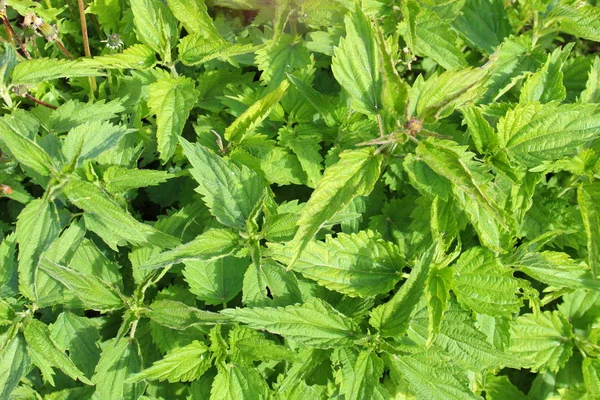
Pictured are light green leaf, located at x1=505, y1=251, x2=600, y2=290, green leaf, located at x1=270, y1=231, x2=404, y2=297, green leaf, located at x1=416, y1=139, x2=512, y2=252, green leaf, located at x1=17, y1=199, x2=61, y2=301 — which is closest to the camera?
green leaf, located at x1=416, y1=139, x2=512, y2=252

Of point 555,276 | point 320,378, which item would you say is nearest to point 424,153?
point 555,276

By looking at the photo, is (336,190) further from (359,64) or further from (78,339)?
(78,339)

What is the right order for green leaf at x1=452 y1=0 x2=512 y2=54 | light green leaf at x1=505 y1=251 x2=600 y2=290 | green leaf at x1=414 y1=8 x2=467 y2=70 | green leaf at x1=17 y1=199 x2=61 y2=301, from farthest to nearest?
1. green leaf at x1=452 y1=0 x2=512 y2=54
2. green leaf at x1=414 y1=8 x2=467 y2=70
3. light green leaf at x1=505 y1=251 x2=600 y2=290
4. green leaf at x1=17 y1=199 x2=61 y2=301

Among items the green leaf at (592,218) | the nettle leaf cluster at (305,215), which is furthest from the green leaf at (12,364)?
the green leaf at (592,218)

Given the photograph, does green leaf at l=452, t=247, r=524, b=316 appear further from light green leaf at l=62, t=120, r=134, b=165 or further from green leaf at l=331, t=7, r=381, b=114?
light green leaf at l=62, t=120, r=134, b=165

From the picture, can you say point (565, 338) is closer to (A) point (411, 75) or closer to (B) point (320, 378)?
(B) point (320, 378)

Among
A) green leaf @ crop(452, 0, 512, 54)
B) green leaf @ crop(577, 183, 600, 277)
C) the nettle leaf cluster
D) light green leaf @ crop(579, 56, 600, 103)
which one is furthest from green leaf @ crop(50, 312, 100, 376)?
light green leaf @ crop(579, 56, 600, 103)

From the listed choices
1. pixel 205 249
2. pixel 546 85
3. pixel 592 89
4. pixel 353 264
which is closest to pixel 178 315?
pixel 205 249
